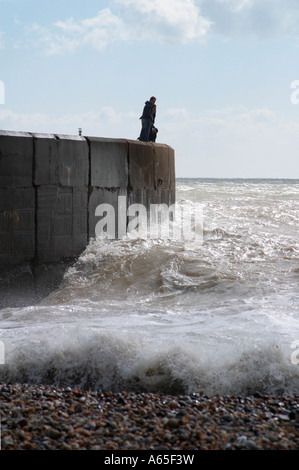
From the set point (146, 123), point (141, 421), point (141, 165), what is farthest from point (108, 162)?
point (141, 421)

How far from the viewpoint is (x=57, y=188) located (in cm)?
775

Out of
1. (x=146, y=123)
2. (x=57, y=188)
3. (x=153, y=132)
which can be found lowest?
(x=57, y=188)

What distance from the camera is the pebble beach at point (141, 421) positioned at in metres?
3.07

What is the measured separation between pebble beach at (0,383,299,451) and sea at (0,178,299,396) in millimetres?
268

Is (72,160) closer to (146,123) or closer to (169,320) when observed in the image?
(169,320)

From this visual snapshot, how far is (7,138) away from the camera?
7109mm

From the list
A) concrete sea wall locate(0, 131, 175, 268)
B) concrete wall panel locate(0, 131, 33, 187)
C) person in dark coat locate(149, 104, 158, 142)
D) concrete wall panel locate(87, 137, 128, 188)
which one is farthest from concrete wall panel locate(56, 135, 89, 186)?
person in dark coat locate(149, 104, 158, 142)

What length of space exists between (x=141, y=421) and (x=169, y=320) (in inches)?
96.0

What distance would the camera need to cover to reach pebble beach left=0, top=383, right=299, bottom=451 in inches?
121

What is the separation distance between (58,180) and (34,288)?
1.53 meters

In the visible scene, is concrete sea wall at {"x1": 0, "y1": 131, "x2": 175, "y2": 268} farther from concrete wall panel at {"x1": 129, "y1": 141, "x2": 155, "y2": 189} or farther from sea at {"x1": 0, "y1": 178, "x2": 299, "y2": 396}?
sea at {"x1": 0, "y1": 178, "x2": 299, "y2": 396}

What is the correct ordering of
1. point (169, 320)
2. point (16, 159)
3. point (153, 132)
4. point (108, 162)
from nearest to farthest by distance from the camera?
point (169, 320) → point (16, 159) → point (108, 162) → point (153, 132)
